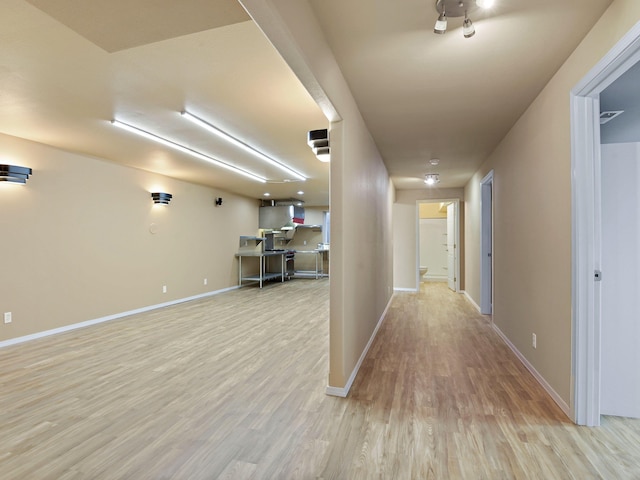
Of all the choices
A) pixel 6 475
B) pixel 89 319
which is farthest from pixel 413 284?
pixel 6 475

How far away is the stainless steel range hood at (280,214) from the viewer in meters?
8.89

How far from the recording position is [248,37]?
1836mm

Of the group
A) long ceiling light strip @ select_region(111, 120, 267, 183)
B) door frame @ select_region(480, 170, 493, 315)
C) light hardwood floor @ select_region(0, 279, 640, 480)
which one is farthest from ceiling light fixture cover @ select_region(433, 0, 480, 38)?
door frame @ select_region(480, 170, 493, 315)

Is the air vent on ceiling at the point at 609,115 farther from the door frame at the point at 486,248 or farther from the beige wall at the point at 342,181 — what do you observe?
the door frame at the point at 486,248

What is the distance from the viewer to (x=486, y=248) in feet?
16.0

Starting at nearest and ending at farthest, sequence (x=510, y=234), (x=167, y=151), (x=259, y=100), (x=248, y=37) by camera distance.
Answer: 1. (x=248, y=37)
2. (x=259, y=100)
3. (x=510, y=234)
4. (x=167, y=151)

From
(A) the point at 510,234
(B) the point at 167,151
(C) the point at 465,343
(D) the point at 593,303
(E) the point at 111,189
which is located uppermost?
(B) the point at 167,151

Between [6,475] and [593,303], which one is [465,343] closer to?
[593,303]

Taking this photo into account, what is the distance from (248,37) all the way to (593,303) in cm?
262

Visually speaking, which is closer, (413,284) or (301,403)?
(301,403)

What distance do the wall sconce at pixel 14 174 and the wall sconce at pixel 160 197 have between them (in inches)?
72.6

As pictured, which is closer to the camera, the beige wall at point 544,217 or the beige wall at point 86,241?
the beige wall at point 544,217

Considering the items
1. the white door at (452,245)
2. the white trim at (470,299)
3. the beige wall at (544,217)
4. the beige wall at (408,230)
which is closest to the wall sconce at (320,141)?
the beige wall at (544,217)

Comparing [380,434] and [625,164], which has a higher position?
[625,164]
